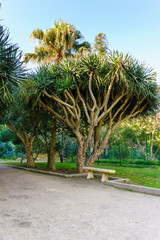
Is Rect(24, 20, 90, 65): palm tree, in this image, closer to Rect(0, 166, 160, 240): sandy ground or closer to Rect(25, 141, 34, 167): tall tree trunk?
Rect(25, 141, 34, 167): tall tree trunk

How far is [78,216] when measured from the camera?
4.46 m

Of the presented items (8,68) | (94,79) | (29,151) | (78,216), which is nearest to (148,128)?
(94,79)

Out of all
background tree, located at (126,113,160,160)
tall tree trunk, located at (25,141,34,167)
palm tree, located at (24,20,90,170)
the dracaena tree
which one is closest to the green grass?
the dracaena tree

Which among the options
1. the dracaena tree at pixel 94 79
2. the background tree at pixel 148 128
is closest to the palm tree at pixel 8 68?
the dracaena tree at pixel 94 79

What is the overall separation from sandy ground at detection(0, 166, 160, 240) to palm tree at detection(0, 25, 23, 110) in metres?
4.18

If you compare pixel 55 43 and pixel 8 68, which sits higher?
pixel 55 43

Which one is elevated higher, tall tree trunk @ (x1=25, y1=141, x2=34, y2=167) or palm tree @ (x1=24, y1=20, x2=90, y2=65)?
palm tree @ (x1=24, y1=20, x2=90, y2=65)

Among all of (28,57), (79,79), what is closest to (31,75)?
(79,79)

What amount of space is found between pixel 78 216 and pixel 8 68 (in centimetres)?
Result: 705

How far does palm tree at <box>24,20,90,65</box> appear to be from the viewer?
1351cm

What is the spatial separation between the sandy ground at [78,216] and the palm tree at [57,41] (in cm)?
957

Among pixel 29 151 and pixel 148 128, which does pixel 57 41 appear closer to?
pixel 29 151

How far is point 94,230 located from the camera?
3.67 meters

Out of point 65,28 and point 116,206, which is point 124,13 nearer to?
point 65,28
